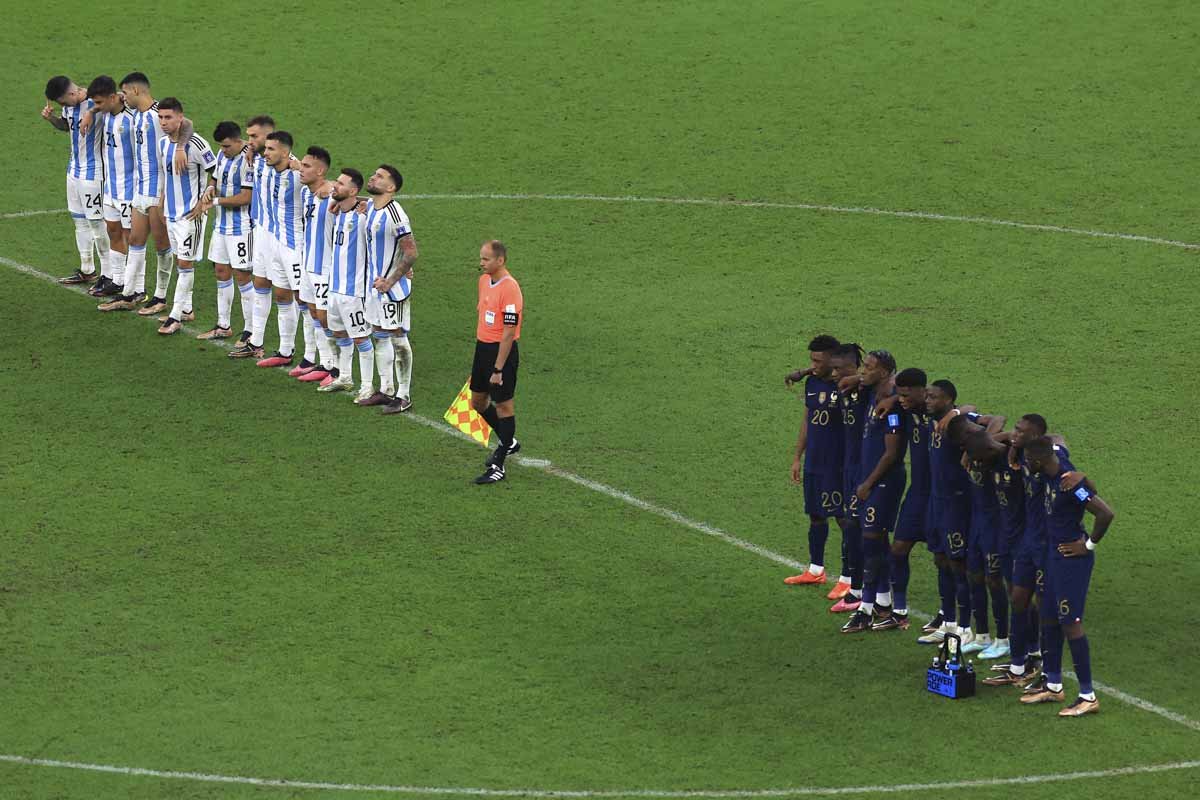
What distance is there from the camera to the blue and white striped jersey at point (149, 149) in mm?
22281

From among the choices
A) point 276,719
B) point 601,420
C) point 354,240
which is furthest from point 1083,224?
point 276,719

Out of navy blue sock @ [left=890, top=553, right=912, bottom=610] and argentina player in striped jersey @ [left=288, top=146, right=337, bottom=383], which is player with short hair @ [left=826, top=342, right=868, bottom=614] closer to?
navy blue sock @ [left=890, top=553, right=912, bottom=610]

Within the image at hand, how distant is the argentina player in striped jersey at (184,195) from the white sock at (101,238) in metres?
1.65

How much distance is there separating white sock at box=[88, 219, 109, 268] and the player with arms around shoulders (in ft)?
36.3

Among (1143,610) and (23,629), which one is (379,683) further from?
(1143,610)

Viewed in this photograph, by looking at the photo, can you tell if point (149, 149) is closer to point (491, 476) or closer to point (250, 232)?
point (250, 232)

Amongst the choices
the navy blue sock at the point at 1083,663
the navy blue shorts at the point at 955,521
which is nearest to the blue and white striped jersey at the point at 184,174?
the navy blue shorts at the point at 955,521

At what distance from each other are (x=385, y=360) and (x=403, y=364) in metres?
0.19

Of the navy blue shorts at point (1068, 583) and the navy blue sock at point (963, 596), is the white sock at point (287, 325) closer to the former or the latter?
the navy blue sock at point (963, 596)

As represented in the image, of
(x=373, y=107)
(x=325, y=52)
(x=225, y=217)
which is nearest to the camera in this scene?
(x=225, y=217)

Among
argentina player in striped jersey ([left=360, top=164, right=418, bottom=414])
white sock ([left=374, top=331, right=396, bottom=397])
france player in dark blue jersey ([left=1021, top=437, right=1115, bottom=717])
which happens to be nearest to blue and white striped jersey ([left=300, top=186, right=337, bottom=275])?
argentina player in striped jersey ([left=360, top=164, right=418, bottom=414])

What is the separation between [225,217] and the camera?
21.5 meters

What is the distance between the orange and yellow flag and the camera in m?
18.5

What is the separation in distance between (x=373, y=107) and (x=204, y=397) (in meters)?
12.5
